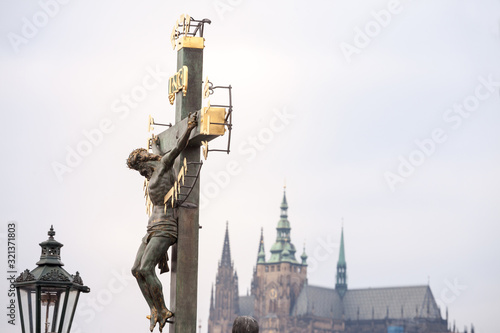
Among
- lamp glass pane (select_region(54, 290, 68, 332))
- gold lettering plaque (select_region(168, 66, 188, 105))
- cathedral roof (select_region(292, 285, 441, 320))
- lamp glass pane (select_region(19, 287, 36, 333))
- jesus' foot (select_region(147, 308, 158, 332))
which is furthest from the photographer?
cathedral roof (select_region(292, 285, 441, 320))

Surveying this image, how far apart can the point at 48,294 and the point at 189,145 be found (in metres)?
1.65

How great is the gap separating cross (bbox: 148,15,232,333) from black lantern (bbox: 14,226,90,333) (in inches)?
33.2

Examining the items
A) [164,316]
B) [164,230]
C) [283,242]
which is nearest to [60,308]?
[164,316]

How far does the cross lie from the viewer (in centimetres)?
1010

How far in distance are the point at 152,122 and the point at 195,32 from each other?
0.92m

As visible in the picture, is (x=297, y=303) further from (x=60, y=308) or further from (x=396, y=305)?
(x=60, y=308)

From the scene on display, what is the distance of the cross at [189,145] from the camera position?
33.1 ft

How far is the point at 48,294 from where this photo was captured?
396 inches

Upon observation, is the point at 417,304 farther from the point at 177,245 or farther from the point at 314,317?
the point at 177,245

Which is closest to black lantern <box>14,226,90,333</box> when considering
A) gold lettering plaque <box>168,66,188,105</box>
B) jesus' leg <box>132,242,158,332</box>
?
jesus' leg <box>132,242,158,332</box>

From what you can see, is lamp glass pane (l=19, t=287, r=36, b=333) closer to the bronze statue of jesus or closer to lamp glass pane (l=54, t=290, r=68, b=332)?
lamp glass pane (l=54, t=290, r=68, b=332)

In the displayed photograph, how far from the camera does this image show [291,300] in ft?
648

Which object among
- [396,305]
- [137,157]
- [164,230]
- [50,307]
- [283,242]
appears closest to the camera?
[50,307]

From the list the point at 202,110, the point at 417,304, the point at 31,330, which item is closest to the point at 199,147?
the point at 202,110
